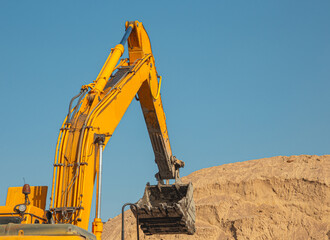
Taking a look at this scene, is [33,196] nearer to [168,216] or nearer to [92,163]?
[92,163]

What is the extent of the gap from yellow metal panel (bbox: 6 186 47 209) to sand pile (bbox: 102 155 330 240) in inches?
762

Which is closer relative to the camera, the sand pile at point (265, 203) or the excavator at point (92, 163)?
the excavator at point (92, 163)

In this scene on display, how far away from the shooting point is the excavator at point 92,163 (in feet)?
20.5

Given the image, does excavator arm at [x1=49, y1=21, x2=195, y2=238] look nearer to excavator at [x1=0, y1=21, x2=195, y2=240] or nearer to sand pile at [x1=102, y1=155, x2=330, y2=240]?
excavator at [x1=0, y1=21, x2=195, y2=240]

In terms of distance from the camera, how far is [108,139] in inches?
333

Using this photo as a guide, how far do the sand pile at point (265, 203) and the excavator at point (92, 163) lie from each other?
46.9 feet

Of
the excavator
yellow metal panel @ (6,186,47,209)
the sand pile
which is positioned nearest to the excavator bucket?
the excavator

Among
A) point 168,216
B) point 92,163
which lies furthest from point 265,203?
point 92,163

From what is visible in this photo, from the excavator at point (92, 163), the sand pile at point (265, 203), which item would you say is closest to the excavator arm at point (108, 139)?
the excavator at point (92, 163)

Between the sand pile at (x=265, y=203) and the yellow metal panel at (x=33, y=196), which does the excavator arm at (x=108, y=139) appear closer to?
the yellow metal panel at (x=33, y=196)

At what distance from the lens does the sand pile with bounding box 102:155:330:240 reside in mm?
25772

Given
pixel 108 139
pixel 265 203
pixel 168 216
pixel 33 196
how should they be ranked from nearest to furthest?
1. pixel 33 196
2. pixel 108 139
3. pixel 168 216
4. pixel 265 203

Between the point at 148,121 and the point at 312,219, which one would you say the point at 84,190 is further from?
the point at 312,219

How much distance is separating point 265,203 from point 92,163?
Result: 69.8 ft
